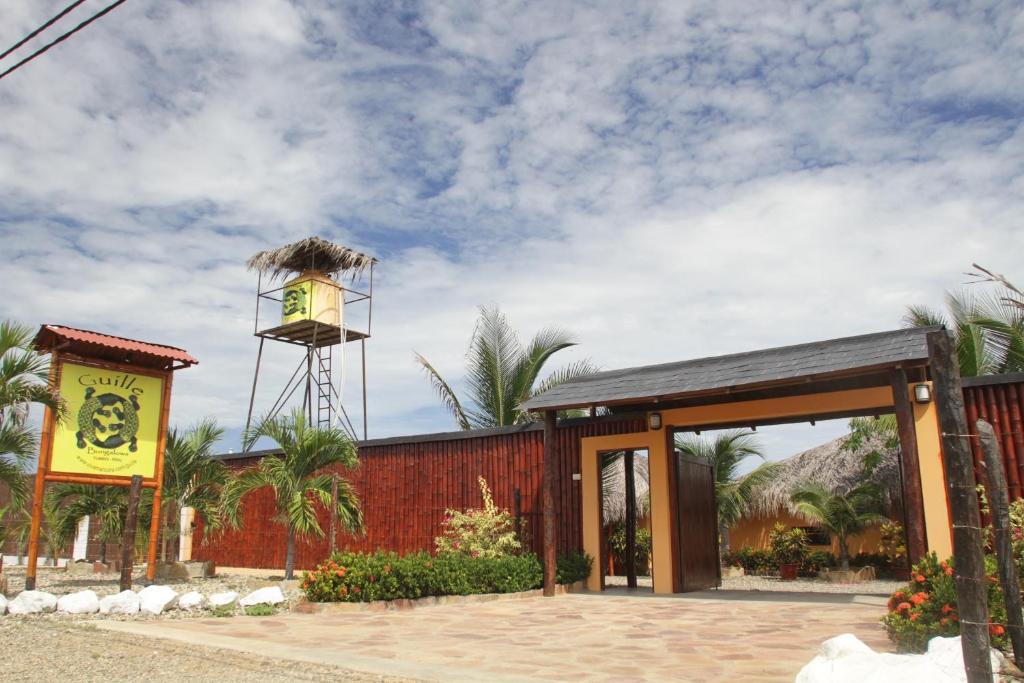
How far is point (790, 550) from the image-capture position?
1741 centimetres

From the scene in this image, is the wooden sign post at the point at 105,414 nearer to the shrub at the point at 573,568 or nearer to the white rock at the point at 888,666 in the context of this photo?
the shrub at the point at 573,568

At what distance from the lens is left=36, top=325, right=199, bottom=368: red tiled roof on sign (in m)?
11.4

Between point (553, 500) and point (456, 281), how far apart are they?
6.82 meters

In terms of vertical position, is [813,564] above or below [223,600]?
below

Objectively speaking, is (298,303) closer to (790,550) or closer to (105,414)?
(105,414)

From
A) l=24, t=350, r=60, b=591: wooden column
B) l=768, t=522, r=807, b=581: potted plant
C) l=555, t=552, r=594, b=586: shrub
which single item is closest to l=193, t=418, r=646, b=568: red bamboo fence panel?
A: l=555, t=552, r=594, b=586: shrub

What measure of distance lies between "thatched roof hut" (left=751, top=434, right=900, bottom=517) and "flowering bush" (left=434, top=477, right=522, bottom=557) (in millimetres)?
9049

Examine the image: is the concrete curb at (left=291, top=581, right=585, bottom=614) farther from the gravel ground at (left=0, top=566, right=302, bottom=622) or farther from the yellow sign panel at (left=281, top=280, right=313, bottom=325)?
the yellow sign panel at (left=281, top=280, right=313, bottom=325)

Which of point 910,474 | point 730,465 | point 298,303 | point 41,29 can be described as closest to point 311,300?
point 298,303

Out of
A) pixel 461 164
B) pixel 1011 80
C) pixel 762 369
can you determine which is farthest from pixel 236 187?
pixel 1011 80

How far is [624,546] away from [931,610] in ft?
35.5

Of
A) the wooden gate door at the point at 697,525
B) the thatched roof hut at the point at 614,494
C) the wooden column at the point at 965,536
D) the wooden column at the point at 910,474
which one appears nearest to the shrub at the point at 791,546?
the thatched roof hut at the point at 614,494

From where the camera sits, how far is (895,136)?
10.4m

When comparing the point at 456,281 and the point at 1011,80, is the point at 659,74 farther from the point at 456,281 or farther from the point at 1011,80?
the point at 456,281
